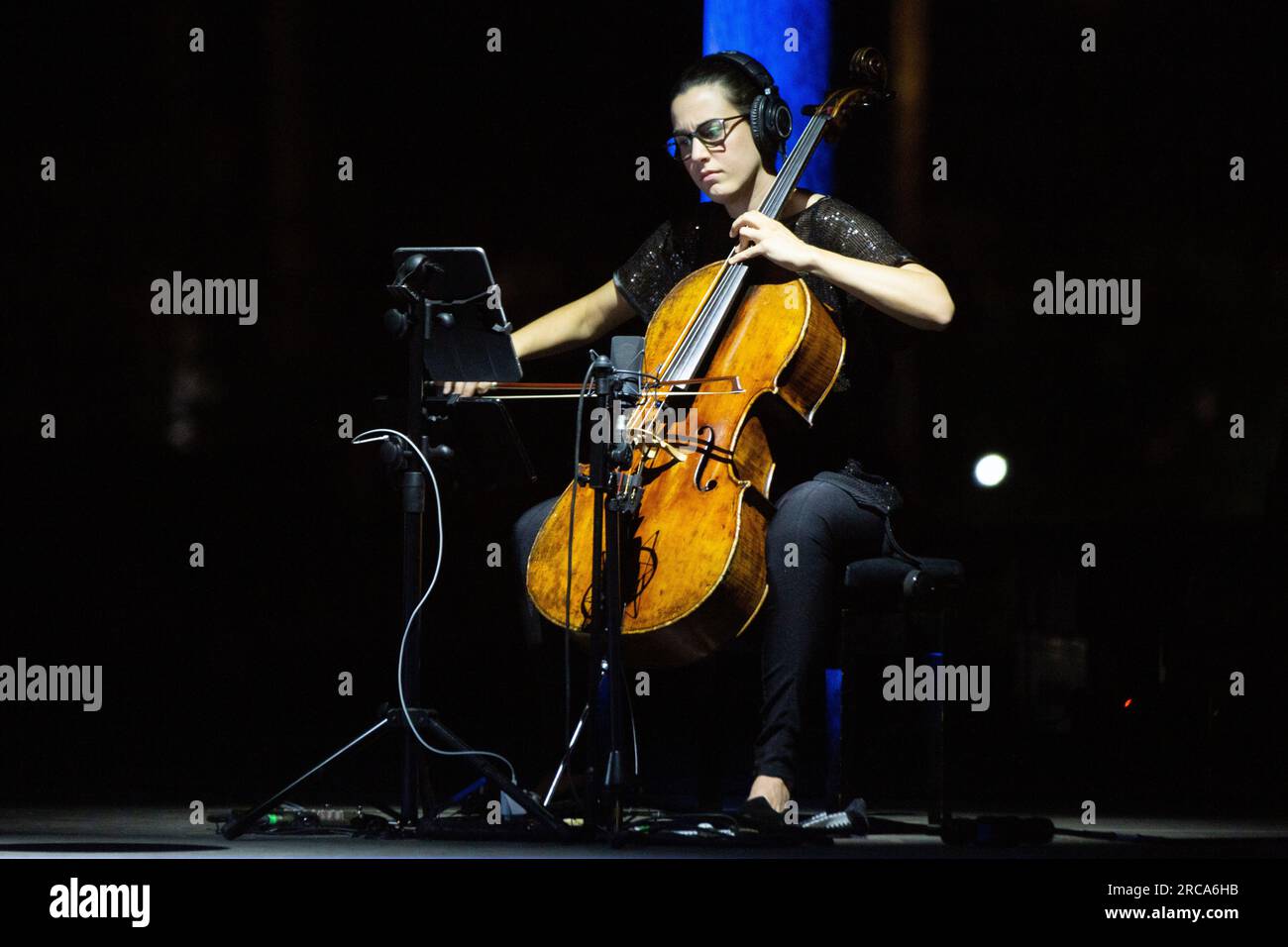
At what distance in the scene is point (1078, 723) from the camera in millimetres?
4891

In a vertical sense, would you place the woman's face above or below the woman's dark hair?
below

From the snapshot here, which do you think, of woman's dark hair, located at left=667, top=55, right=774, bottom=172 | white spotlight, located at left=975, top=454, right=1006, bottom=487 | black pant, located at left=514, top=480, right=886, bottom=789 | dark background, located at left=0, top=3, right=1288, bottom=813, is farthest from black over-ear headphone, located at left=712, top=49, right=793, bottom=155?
white spotlight, located at left=975, top=454, right=1006, bottom=487

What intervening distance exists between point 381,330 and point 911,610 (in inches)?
86.5

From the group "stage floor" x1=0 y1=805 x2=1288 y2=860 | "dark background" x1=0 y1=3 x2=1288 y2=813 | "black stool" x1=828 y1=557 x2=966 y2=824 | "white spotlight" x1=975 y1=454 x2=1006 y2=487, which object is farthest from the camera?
"white spotlight" x1=975 y1=454 x2=1006 y2=487

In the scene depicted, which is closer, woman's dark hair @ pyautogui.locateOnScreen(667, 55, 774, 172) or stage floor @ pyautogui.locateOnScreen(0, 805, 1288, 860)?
stage floor @ pyautogui.locateOnScreen(0, 805, 1288, 860)

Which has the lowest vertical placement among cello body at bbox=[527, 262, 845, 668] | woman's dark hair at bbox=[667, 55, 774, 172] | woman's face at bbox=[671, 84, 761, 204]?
cello body at bbox=[527, 262, 845, 668]

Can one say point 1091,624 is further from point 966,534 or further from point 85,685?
point 85,685

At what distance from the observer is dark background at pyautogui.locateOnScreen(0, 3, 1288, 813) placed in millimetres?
4621

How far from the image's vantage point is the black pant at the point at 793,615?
2882mm

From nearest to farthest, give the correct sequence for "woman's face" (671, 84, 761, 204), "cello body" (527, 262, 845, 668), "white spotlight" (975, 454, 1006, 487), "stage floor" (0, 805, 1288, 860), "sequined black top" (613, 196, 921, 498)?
"stage floor" (0, 805, 1288, 860), "cello body" (527, 262, 845, 668), "sequined black top" (613, 196, 921, 498), "woman's face" (671, 84, 761, 204), "white spotlight" (975, 454, 1006, 487)

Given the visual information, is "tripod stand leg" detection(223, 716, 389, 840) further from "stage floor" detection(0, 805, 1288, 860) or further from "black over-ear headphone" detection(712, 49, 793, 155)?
"black over-ear headphone" detection(712, 49, 793, 155)

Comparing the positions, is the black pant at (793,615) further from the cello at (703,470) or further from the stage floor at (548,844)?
the stage floor at (548,844)

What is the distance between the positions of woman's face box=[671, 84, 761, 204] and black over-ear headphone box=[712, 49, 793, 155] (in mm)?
27
